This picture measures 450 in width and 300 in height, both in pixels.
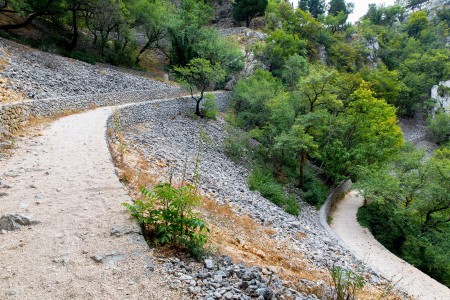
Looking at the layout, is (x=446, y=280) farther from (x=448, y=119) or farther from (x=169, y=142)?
(x=448, y=119)

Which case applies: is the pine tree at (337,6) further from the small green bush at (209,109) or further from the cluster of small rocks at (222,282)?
the cluster of small rocks at (222,282)

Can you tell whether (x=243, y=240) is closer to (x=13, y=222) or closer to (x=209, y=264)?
(x=209, y=264)

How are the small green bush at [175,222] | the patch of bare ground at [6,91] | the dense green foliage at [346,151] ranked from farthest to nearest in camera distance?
1. the dense green foliage at [346,151]
2. the patch of bare ground at [6,91]
3. the small green bush at [175,222]

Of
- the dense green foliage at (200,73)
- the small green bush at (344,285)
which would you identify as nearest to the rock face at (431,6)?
the dense green foliage at (200,73)

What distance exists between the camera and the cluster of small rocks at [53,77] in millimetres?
14774

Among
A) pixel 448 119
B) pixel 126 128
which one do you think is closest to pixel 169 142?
pixel 126 128

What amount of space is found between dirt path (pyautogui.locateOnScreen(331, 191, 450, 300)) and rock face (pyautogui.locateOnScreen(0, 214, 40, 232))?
8.77 meters

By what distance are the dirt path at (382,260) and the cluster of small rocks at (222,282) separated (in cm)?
497

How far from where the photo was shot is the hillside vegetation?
15.8 meters

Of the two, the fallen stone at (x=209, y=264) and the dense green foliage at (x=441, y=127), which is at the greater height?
the dense green foliage at (x=441, y=127)

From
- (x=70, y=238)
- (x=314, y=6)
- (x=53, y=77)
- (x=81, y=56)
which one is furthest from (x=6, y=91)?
(x=314, y=6)

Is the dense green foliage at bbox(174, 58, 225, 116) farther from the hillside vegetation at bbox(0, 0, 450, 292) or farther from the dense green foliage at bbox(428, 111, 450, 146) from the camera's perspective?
the dense green foliage at bbox(428, 111, 450, 146)

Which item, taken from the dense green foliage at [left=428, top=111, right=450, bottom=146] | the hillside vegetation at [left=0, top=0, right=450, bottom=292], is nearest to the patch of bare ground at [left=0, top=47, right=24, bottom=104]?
the hillside vegetation at [left=0, top=0, right=450, bottom=292]

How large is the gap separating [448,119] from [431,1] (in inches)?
2461
